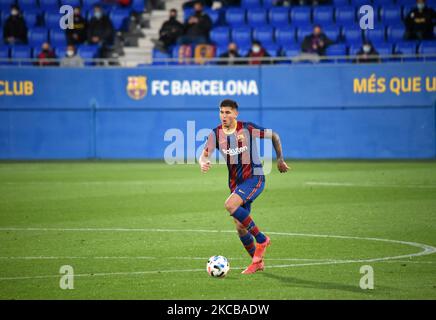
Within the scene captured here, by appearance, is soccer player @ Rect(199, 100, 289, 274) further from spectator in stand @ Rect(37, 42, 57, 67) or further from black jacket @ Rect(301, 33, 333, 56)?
spectator in stand @ Rect(37, 42, 57, 67)

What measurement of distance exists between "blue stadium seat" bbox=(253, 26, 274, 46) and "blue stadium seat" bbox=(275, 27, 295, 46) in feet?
0.71

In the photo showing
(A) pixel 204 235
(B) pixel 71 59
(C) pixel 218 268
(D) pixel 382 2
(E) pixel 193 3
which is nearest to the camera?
(C) pixel 218 268

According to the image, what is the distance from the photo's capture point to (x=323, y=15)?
3159cm

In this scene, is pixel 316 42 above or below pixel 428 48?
above

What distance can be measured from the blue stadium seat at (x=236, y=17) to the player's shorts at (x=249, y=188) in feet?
72.1

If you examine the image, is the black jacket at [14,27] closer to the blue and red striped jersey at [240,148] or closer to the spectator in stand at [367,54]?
the spectator in stand at [367,54]

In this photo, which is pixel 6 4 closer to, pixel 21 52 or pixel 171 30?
pixel 21 52

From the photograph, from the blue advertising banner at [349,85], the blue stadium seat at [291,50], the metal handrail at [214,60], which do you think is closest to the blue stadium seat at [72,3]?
the metal handrail at [214,60]

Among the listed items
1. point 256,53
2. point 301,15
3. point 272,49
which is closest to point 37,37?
point 256,53

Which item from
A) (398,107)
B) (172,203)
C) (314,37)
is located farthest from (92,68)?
(172,203)

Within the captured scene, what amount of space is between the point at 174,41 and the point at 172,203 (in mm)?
13699

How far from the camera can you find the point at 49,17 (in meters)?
33.5

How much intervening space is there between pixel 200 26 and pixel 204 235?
17.7m
